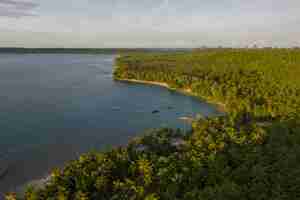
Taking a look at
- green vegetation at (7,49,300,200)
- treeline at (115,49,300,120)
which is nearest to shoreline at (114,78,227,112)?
treeline at (115,49,300,120)

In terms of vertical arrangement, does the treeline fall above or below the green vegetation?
above

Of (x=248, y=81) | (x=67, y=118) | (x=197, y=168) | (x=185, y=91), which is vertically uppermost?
(x=248, y=81)

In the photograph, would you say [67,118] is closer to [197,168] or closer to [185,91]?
[197,168]

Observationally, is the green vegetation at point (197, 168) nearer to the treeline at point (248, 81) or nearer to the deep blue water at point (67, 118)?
the treeline at point (248, 81)

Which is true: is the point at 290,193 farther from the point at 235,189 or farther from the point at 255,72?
the point at 255,72

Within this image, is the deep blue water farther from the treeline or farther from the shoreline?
the treeline

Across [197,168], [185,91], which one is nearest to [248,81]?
[185,91]
